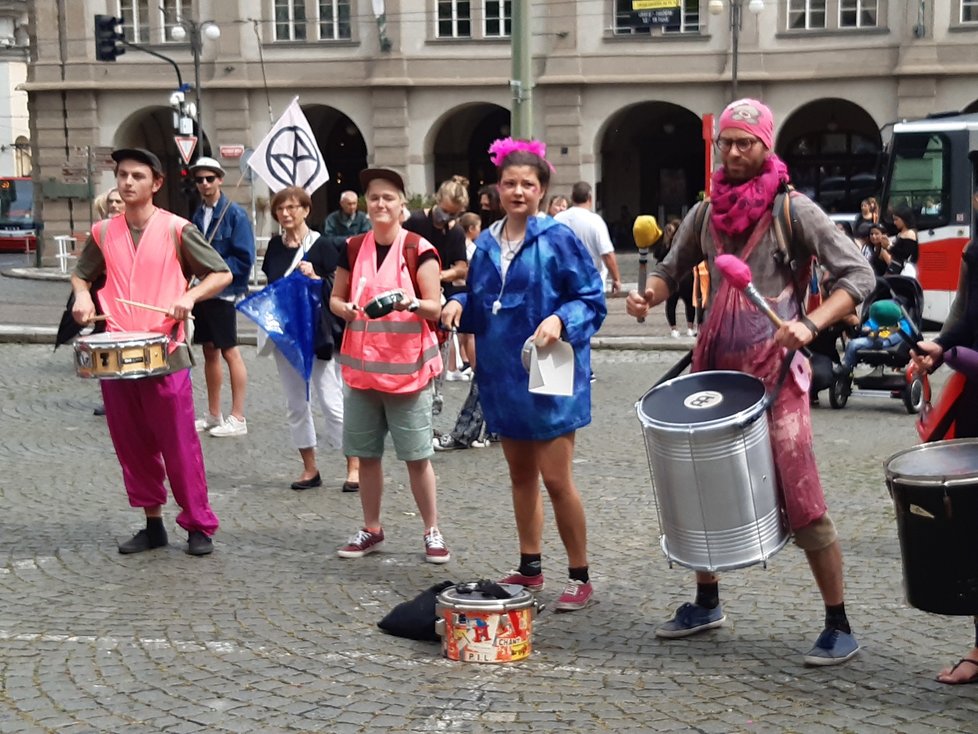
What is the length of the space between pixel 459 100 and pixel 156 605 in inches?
1323

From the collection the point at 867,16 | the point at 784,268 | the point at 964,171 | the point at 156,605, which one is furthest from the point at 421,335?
the point at 867,16

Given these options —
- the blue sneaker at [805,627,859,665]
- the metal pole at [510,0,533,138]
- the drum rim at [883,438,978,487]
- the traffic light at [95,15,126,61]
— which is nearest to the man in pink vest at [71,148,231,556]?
the blue sneaker at [805,627,859,665]

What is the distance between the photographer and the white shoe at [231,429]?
35.9 feet

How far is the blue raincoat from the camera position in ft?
19.6

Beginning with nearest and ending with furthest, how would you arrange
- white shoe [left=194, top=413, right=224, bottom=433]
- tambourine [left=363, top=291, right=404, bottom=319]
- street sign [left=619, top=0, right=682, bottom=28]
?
1. tambourine [left=363, top=291, right=404, bottom=319]
2. white shoe [left=194, top=413, right=224, bottom=433]
3. street sign [left=619, top=0, right=682, bottom=28]

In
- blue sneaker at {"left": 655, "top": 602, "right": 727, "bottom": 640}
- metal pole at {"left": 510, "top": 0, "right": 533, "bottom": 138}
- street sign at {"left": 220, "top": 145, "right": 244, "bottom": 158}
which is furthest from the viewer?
street sign at {"left": 220, "top": 145, "right": 244, "bottom": 158}

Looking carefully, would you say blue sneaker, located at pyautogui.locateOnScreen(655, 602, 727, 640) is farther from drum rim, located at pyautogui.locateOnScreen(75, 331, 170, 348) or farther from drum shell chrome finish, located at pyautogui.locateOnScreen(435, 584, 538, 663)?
drum rim, located at pyautogui.locateOnScreen(75, 331, 170, 348)

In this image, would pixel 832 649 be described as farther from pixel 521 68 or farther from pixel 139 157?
pixel 521 68

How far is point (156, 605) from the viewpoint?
6.31m

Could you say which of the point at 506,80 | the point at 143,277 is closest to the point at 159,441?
the point at 143,277

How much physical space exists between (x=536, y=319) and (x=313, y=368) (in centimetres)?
337

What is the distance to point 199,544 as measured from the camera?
7.24 meters

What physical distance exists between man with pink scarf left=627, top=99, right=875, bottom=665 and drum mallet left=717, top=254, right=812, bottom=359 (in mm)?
107

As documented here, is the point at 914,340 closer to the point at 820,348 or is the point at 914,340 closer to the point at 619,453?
the point at 619,453
